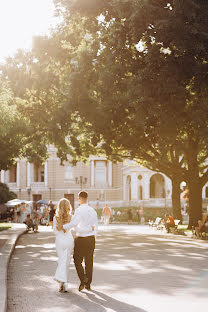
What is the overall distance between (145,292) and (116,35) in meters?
12.6

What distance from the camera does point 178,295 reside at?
28.6 feet

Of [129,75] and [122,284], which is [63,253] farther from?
[129,75]

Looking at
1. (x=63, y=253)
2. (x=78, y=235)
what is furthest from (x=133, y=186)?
(x=63, y=253)

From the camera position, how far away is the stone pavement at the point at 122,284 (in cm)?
796

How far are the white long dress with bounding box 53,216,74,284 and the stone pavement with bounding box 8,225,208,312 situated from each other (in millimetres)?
321

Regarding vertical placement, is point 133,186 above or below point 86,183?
below

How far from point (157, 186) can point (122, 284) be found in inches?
3073

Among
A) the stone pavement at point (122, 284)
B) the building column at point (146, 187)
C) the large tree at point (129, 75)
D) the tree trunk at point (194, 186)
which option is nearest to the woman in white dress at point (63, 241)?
the stone pavement at point (122, 284)

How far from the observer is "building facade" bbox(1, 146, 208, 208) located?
80.2 m

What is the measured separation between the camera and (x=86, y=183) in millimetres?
83312

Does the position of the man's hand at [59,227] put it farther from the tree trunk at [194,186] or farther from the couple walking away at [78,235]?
the tree trunk at [194,186]

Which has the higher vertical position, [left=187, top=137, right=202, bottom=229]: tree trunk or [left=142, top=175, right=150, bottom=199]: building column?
[left=142, top=175, right=150, bottom=199]: building column

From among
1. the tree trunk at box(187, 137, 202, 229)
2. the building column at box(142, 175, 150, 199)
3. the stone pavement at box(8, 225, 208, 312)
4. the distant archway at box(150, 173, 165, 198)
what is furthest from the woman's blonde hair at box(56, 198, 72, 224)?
the distant archway at box(150, 173, 165, 198)

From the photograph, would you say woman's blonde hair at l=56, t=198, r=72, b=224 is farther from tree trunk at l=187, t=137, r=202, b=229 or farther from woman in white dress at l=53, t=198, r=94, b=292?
tree trunk at l=187, t=137, r=202, b=229
